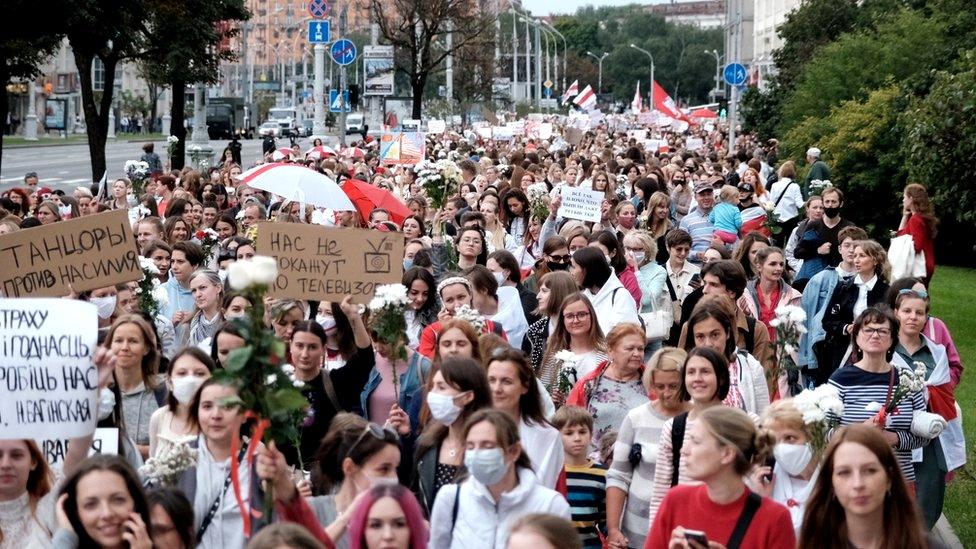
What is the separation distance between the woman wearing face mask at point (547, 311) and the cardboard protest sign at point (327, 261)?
3.91 feet

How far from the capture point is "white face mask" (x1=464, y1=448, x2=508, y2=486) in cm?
600

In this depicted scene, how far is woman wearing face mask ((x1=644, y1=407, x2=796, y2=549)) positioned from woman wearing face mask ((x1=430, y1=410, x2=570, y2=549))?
481mm

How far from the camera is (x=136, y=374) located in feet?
27.0

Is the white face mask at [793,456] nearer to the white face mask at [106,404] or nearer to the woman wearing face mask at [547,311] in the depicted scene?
the white face mask at [106,404]

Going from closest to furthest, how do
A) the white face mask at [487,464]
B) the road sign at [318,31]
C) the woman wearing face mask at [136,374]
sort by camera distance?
the white face mask at [487,464] < the woman wearing face mask at [136,374] < the road sign at [318,31]

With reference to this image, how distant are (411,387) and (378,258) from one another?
1053mm

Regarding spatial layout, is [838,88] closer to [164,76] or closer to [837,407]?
[164,76]

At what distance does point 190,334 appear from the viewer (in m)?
10.7

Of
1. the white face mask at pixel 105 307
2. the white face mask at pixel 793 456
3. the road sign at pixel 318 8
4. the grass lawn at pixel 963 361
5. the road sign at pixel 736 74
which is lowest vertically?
the grass lawn at pixel 963 361

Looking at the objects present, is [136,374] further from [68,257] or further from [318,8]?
[318,8]

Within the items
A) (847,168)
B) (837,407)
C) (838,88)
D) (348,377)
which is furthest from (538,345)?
(838,88)

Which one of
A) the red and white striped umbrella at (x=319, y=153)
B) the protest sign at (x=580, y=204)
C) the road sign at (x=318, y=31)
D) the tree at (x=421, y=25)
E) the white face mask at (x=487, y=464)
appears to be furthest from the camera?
the tree at (x=421, y=25)

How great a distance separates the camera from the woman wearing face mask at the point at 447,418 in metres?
7.07

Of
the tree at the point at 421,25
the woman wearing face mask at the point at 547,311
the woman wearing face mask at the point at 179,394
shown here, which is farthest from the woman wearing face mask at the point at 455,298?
the tree at the point at 421,25
